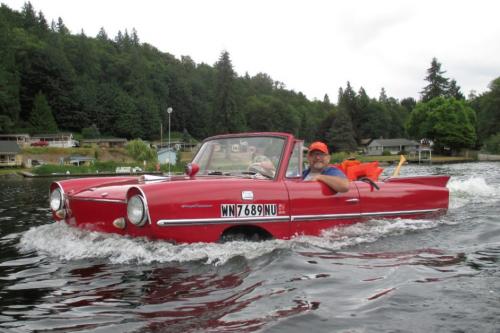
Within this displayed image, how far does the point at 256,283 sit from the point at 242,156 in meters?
2.53

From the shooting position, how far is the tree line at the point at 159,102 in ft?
298

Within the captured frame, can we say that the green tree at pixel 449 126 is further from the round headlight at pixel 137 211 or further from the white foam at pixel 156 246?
the round headlight at pixel 137 211

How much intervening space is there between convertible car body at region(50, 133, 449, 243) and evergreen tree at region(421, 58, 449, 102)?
109620 mm

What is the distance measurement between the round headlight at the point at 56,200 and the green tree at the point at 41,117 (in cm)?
9807

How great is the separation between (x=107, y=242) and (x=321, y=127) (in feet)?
361

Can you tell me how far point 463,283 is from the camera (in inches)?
170

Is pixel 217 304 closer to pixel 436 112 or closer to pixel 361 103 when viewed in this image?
pixel 436 112

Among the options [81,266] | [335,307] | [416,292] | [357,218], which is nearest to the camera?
[335,307]

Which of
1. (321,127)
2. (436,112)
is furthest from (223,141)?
(321,127)

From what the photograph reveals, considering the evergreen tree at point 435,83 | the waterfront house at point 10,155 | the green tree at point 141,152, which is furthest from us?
the evergreen tree at point 435,83

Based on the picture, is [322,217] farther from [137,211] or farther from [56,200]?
[56,200]

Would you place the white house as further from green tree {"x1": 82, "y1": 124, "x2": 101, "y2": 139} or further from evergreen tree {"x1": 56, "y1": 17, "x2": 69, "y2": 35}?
evergreen tree {"x1": 56, "y1": 17, "x2": 69, "y2": 35}

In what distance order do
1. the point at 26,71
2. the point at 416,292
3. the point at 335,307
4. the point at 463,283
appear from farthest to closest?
the point at 26,71, the point at 463,283, the point at 416,292, the point at 335,307

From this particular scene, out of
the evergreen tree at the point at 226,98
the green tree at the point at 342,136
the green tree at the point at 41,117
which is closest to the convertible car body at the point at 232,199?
the evergreen tree at the point at 226,98
